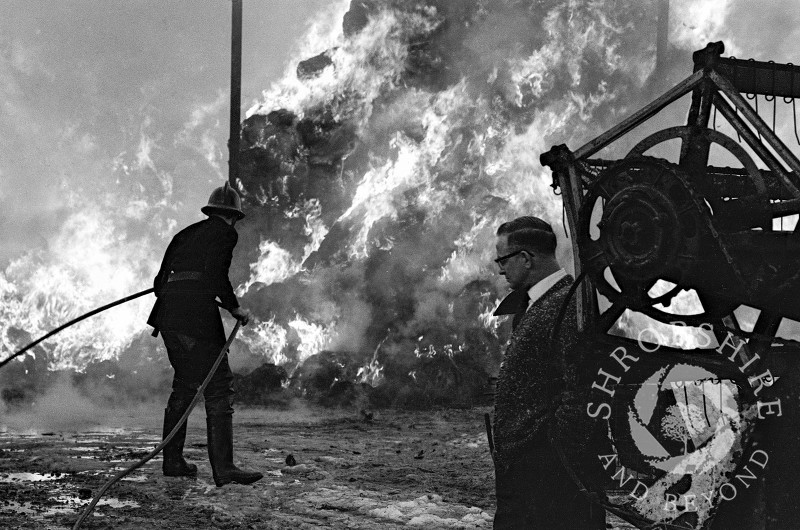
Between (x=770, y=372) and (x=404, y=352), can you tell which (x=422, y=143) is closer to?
(x=404, y=352)

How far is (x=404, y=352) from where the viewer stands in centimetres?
1764

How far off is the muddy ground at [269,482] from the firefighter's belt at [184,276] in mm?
1928

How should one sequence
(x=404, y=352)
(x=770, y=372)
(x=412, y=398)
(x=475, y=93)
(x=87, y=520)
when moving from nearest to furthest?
1. (x=770, y=372)
2. (x=87, y=520)
3. (x=412, y=398)
4. (x=404, y=352)
5. (x=475, y=93)

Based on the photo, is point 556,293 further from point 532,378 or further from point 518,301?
point 532,378

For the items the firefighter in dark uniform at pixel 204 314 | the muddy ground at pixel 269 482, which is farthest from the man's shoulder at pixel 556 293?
the firefighter in dark uniform at pixel 204 314

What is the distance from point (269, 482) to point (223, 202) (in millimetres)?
2790

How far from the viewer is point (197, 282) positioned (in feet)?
22.3

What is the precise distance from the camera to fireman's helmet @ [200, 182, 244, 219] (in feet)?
22.4

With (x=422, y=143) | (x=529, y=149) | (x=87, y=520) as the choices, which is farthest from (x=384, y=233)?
(x=87, y=520)

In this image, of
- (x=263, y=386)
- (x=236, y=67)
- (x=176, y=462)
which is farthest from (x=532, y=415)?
(x=236, y=67)

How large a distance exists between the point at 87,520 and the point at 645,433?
4.19 meters

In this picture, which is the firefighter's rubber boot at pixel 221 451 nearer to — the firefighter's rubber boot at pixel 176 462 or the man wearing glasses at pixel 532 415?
the firefighter's rubber boot at pixel 176 462

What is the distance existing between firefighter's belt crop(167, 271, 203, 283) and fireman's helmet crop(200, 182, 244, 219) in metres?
0.58

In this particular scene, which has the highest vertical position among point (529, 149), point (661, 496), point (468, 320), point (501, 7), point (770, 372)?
point (501, 7)
